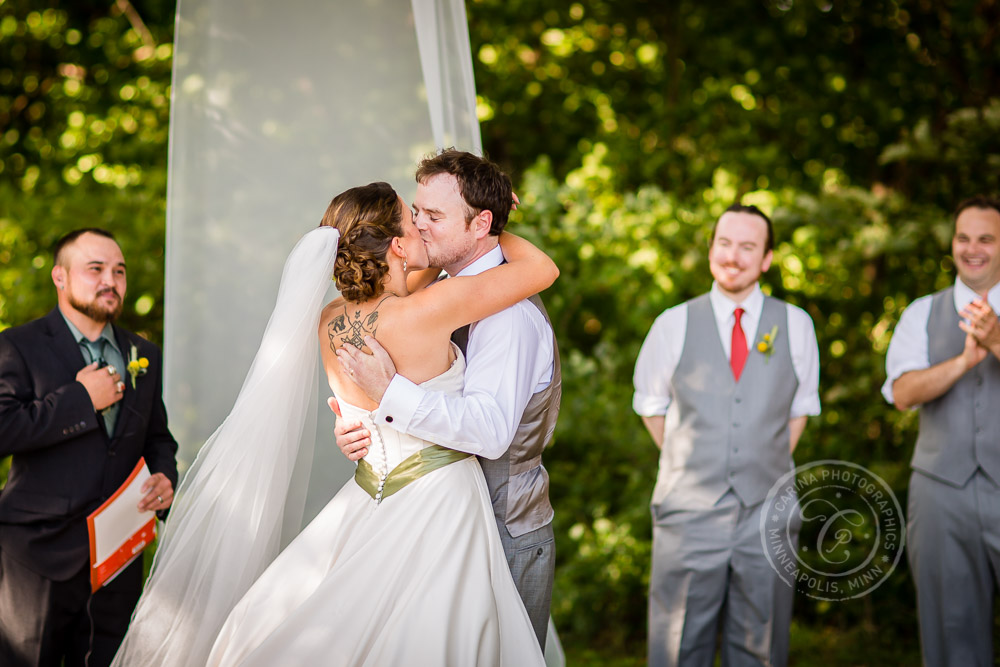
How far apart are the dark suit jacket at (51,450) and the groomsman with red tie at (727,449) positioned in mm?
2071

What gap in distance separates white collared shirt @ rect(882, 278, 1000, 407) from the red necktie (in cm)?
58

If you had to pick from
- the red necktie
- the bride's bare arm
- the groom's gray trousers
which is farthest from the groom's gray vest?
the red necktie

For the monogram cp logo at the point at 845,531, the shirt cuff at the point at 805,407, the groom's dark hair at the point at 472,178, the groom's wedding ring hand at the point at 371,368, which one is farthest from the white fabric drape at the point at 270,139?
the monogram cp logo at the point at 845,531

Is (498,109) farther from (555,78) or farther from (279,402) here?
(279,402)

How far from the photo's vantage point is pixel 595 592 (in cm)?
496

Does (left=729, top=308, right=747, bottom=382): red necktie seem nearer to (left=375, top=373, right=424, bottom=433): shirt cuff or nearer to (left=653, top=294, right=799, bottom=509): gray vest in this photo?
(left=653, top=294, right=799, bottom=509): gray vest

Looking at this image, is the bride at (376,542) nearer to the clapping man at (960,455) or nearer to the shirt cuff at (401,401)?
the shirt cuff at (401,401)

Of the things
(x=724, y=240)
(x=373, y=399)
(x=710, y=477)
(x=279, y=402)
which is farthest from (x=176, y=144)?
(x=710, y=477)

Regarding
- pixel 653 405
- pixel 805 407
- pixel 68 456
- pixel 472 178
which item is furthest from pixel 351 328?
pixel 805 407

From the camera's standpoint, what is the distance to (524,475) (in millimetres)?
2637

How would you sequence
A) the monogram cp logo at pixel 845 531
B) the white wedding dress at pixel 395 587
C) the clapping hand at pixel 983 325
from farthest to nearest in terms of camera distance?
the monogram cp logo at pixel 845 531, the clapping hand at pixel 983 325, the white wedding dress at pixel 395 587

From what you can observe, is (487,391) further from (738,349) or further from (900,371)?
(900,371)

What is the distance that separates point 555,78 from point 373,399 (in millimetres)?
5209

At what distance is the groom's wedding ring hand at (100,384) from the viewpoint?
300 centimetres
